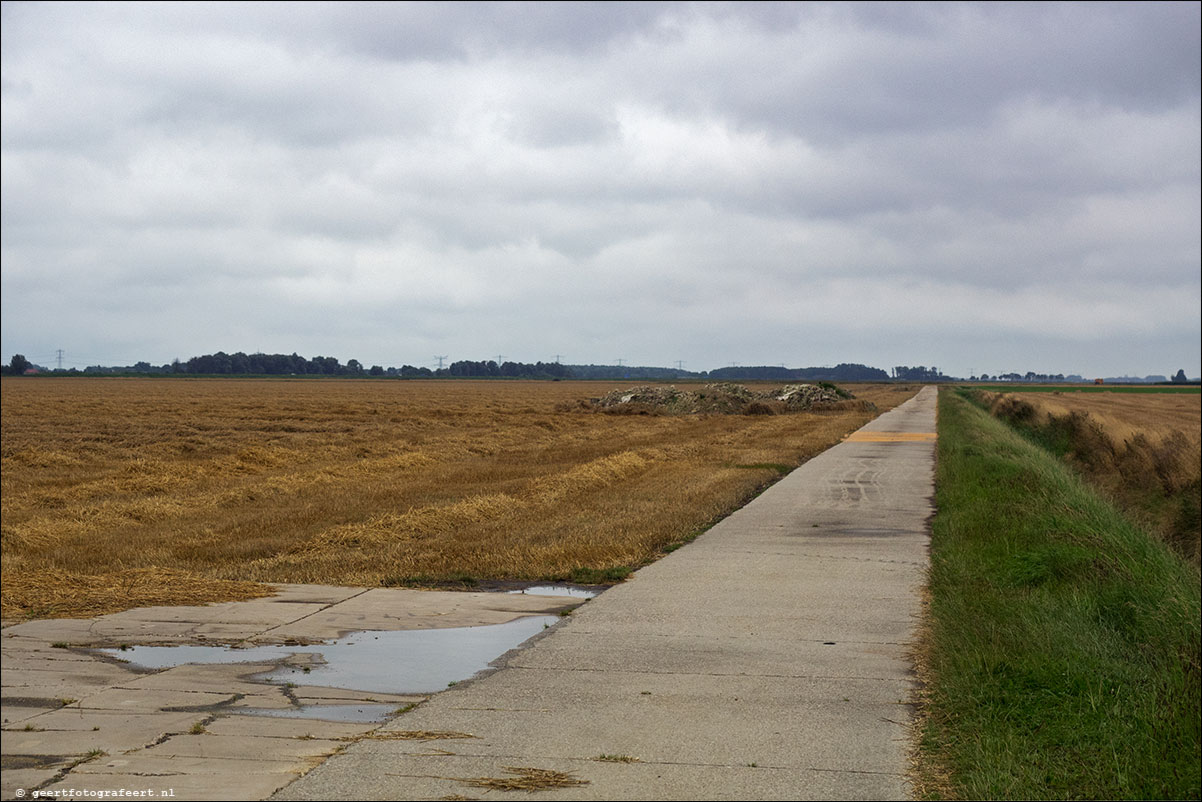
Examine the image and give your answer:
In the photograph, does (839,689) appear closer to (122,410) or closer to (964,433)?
(964,433)

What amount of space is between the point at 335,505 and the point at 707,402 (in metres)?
44.5

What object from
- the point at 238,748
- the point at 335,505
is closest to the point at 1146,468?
the point at 335,505

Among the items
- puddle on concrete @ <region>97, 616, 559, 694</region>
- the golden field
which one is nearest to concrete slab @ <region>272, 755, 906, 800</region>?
puddle on concrete @ <region>97, 616, 559, 694</region>

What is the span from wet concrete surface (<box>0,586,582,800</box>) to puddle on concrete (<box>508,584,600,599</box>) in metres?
0.23

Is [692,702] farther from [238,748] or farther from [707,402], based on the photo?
[707,402]

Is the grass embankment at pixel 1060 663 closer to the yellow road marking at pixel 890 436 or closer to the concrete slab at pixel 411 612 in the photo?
the concrete slab at pixel 411 612

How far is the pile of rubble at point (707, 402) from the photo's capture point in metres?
58.1

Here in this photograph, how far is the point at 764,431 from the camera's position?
41281 mm

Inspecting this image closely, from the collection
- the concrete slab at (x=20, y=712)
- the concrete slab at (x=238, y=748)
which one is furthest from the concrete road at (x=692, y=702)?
the concrete slab at (x=20, y=712)

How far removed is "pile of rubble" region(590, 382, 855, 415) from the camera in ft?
191

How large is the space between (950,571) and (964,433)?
2481cm

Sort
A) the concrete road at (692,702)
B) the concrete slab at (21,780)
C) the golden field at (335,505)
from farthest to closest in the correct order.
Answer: the golden field at (335,505)
the concrete road at (692,702)
the concrete slab at (21,780)

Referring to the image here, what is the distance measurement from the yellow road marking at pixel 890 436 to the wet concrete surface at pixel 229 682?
26.2m

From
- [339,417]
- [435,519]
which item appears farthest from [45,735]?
[339,417]
